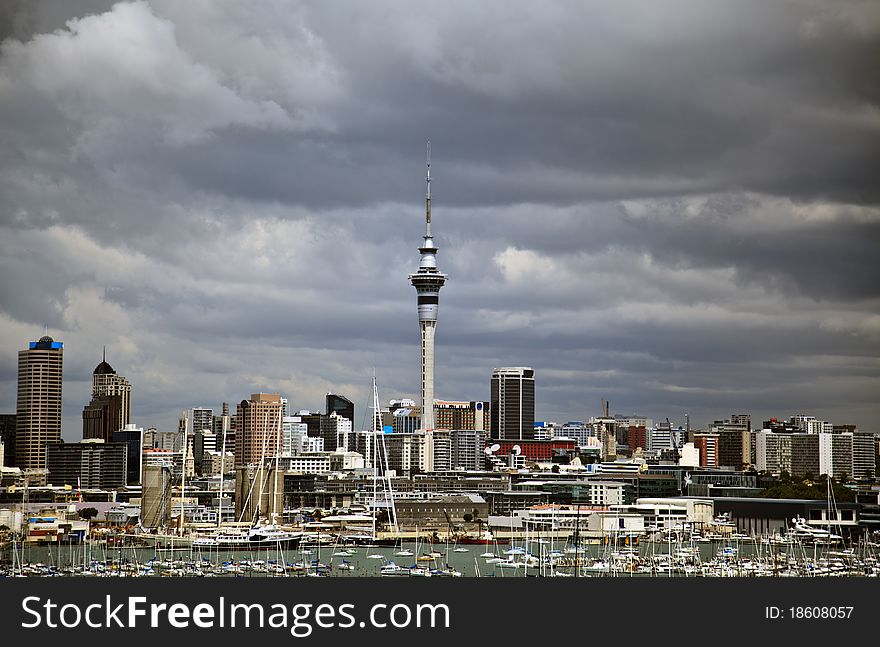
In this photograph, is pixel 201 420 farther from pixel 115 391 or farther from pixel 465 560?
pixel 465 560

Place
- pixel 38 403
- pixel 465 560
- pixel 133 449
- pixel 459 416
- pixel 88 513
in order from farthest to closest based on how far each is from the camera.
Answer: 1. pixel 459 416
2. pixel 133 449
3. pixel 38 403
4. pixel 88 513
5. pixel 465 560

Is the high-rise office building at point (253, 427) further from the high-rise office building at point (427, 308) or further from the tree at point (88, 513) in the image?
the tree at point (88, 513)

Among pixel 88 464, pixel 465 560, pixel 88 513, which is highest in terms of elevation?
pixel 88 464

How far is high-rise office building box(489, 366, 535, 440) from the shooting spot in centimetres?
6500

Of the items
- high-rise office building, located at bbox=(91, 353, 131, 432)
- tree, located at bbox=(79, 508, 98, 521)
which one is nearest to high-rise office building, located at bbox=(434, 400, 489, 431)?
high-rise office building, located at bbox=(91, 353, 131, 432)

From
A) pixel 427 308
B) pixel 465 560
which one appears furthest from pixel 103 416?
pixel 465 560

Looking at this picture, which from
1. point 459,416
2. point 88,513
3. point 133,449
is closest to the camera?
point 88,513

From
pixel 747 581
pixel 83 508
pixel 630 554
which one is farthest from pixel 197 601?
pixel 83 508

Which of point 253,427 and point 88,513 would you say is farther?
point 253,427

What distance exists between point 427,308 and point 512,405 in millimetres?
11558

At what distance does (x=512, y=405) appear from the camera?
215 feet

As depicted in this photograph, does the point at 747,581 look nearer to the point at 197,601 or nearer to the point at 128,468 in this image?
the point at 197,601

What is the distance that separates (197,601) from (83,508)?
28680 millimetres

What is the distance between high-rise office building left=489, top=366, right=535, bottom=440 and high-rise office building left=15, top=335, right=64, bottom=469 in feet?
73.5
